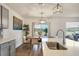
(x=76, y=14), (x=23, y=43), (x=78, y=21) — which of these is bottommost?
(x=23, y=43)

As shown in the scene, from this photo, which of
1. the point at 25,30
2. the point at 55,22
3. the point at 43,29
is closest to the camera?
the point at 55,22

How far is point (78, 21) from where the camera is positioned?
391cm

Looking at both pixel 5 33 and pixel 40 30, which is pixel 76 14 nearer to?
pixel 40 30

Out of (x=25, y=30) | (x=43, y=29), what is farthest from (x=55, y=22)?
(x=25, y=30)

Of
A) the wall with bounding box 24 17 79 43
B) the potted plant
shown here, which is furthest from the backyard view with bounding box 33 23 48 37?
the potted plant

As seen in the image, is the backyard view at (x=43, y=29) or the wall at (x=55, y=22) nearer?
the wall at (x=55, y=22)

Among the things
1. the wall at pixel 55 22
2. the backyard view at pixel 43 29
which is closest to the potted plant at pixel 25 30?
the wall at pixel 55 22

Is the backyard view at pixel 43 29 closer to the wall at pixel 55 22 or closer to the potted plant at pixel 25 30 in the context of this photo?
the wall at pixel 55 22

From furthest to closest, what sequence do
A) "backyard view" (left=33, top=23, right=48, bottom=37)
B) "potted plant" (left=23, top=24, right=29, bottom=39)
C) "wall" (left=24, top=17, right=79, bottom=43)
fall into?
"potted plant" (left=23, top=24, right=29, bottom=39)
"backyard view" (left=33, top=23, right=48, bottom=37)
"wall" (left=24, top=17, right=79, bottom=43)

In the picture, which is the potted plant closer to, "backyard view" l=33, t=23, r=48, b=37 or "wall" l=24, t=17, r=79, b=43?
"wall" l=24, t=17, r=79, b=43

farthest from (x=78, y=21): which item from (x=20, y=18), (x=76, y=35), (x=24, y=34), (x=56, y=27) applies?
(x=24, y=34)

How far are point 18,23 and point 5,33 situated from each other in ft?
5.40

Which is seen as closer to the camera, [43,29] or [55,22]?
[55,22]

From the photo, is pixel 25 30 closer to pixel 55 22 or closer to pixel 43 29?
pixel 43 29
